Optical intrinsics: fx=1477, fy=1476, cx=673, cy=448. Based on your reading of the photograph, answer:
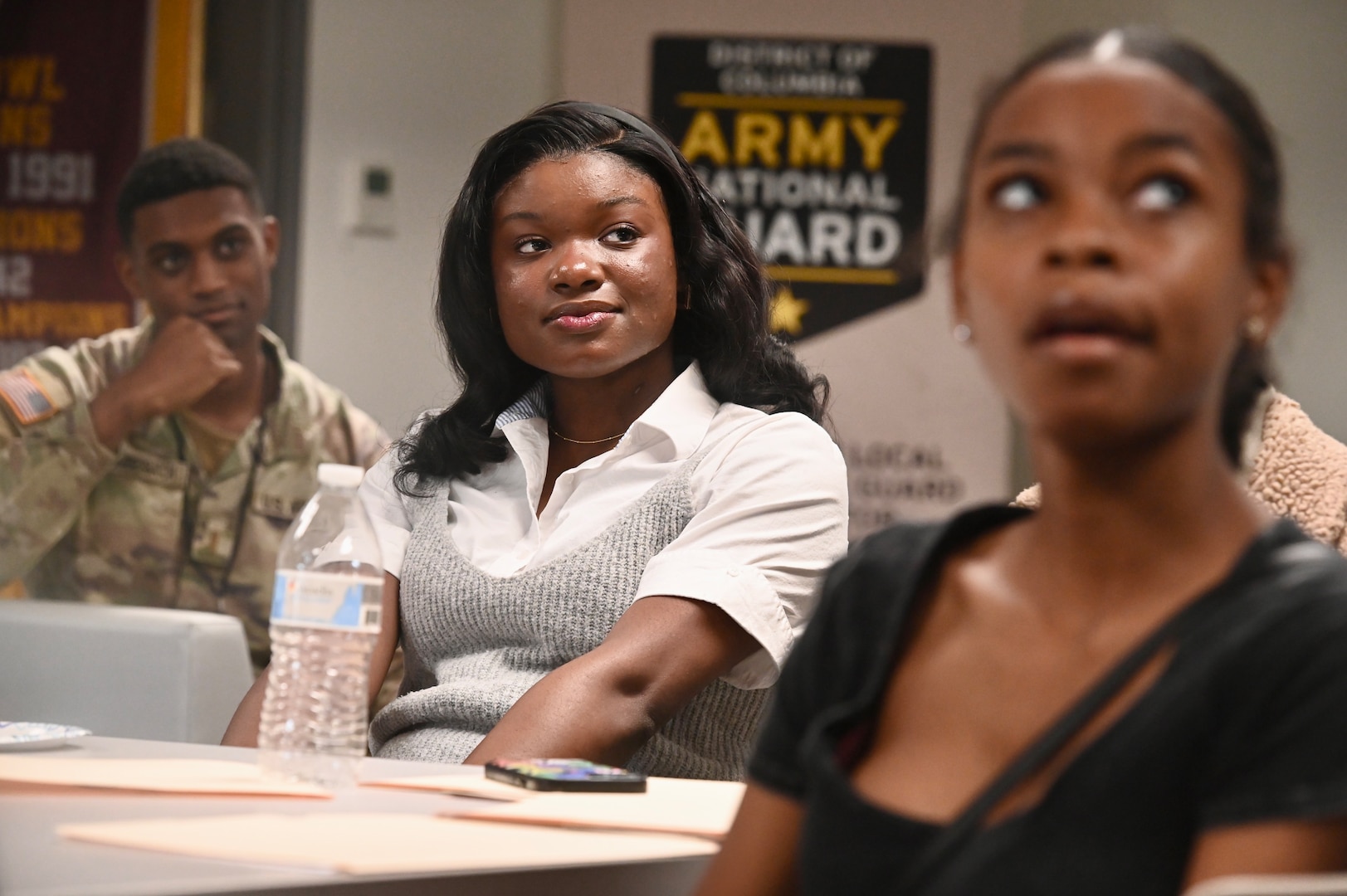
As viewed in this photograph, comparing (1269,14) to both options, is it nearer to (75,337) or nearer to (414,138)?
(414,138)

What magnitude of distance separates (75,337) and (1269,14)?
10.1ft

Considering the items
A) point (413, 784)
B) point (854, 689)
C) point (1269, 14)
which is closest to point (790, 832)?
point (854, 689)

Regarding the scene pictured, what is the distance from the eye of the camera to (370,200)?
366 centimetres

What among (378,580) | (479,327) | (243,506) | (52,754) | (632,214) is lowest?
(243,506)

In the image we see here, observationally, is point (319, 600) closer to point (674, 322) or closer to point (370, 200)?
point (674, 322)

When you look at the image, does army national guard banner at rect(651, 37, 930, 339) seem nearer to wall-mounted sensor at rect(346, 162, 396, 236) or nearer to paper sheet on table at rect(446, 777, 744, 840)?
wall-mounted sensor at rect(346, 162, 396, 236)

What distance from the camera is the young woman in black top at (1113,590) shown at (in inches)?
24.2

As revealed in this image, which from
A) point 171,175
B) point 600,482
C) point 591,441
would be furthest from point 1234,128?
point 171,175

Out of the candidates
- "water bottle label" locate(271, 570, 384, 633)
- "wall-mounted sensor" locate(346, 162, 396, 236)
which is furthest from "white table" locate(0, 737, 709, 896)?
"wall-mounted sensor" locate(346, 162, 396, 236)

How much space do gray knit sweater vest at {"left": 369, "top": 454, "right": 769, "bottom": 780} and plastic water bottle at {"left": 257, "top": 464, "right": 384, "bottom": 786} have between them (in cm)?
29

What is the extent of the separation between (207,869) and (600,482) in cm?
102

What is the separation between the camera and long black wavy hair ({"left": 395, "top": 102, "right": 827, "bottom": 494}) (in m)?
1.82

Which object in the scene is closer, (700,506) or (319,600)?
(319,600)

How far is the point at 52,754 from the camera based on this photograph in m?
1.20
